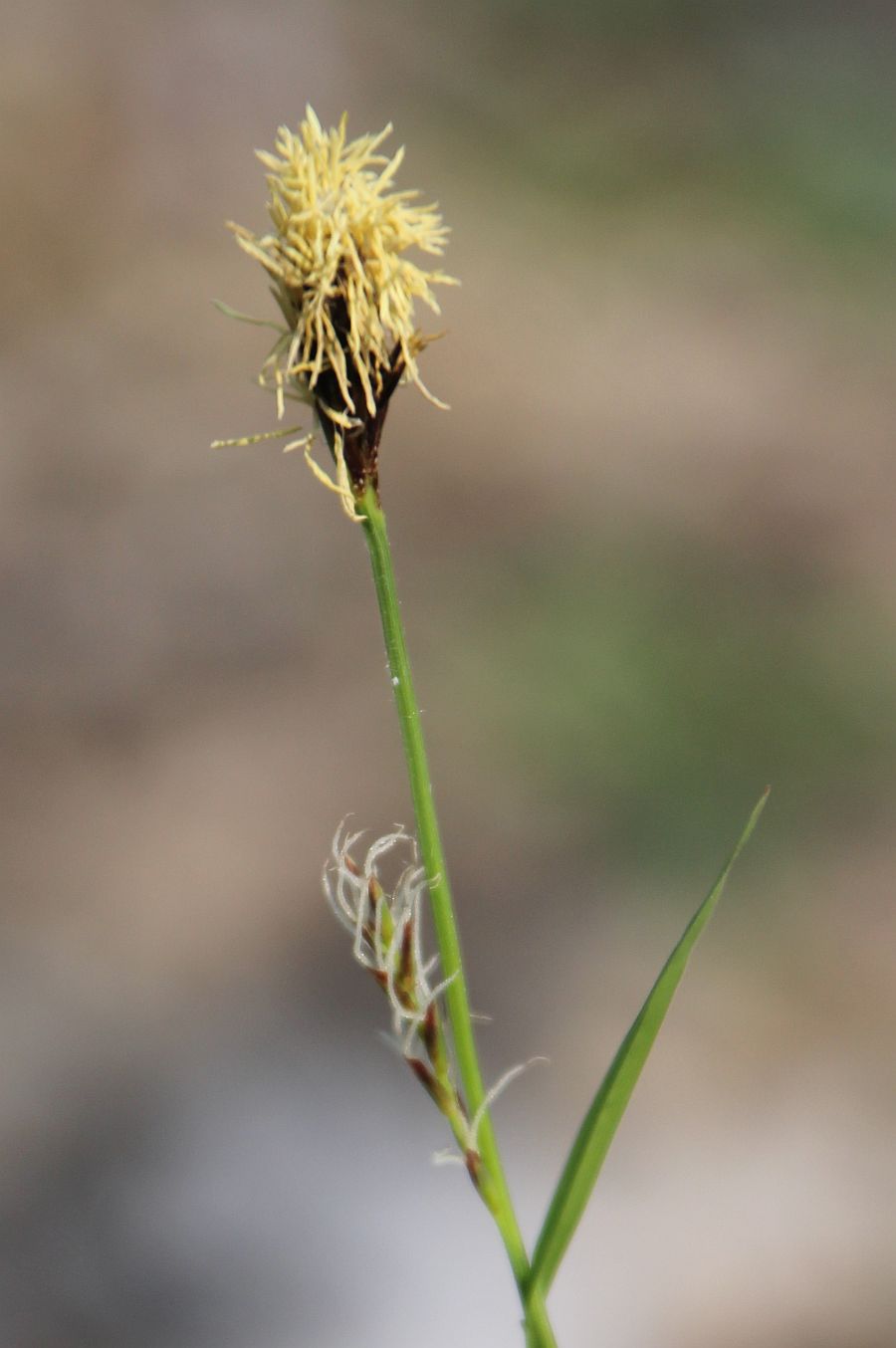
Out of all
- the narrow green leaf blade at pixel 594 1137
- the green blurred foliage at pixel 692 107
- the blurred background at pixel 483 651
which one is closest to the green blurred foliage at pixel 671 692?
the blurred background at pixel 483 651

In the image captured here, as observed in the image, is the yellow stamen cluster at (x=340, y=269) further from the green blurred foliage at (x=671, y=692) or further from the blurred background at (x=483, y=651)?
the green blurred foliage at (x=671, y=692)

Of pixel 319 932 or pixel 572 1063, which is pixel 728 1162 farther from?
pixel 319 932

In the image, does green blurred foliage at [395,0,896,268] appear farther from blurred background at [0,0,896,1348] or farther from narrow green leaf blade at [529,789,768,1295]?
narrow green leaf blade at [529,789,768,1295]

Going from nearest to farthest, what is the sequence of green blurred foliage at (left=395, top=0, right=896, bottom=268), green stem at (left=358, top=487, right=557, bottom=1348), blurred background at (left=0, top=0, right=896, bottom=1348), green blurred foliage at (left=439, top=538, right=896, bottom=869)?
green stem at (left=358, top=487, right=557, bottom=1348), blurred background at (left=0, top=0, right=896, bottom=1348), green blurred foliage at (left=439, top=538, right=896, bottom=869), green blurred foliage at (left=395, top=0, right=896, bottom=268)

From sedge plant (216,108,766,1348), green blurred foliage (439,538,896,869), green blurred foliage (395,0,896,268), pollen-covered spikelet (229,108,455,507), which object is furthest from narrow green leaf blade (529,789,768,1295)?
green blurred foliage (395,0,896,268)

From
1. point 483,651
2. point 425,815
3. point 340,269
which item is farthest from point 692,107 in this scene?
point 425,815

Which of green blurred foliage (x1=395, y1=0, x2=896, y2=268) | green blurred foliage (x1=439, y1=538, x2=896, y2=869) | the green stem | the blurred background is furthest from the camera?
green blurred foliage (x1=395, y1=0, x2=896, y2=268)

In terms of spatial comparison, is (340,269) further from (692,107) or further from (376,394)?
(692,107)
